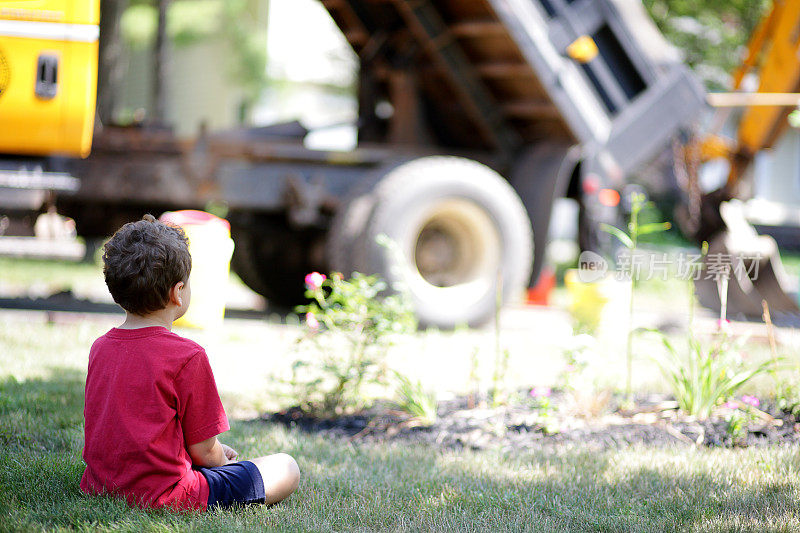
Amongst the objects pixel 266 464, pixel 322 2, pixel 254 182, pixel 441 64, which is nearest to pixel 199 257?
pixel 266 464

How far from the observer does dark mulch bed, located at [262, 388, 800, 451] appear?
321 centimetres

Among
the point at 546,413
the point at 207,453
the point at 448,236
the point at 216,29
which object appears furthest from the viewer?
the point at 216,29

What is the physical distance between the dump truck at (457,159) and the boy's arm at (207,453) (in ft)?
10.2

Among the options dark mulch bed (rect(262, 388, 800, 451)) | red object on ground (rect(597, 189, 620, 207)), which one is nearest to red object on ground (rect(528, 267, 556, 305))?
red object on ground (rect(597, 189, 620, 207))

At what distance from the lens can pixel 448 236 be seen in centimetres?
624

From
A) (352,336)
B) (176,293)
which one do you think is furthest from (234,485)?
(352,336)

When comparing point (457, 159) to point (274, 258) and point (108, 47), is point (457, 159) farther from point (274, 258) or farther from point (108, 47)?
point (108, 47)

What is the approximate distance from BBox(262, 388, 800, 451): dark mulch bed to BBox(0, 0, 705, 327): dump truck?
6.62ft

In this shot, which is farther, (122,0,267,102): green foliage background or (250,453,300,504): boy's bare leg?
(122,0,267,102): green foliage background

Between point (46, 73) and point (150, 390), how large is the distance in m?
3.42

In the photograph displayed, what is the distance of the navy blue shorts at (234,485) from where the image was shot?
2369 mm

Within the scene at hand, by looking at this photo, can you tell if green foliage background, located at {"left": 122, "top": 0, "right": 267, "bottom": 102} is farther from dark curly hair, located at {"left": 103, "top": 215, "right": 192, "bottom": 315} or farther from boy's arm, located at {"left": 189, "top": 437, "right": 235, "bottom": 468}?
boy's arm, located at {"left": 189, "top": 437, "right": 235, "bottom": 468}

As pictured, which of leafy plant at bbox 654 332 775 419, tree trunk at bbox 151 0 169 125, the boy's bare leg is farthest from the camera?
tree trunk at bbox 151 0 169 125

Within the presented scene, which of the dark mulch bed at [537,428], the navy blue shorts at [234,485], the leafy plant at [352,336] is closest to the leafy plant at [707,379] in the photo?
the dark mulch bed at [537,428]
